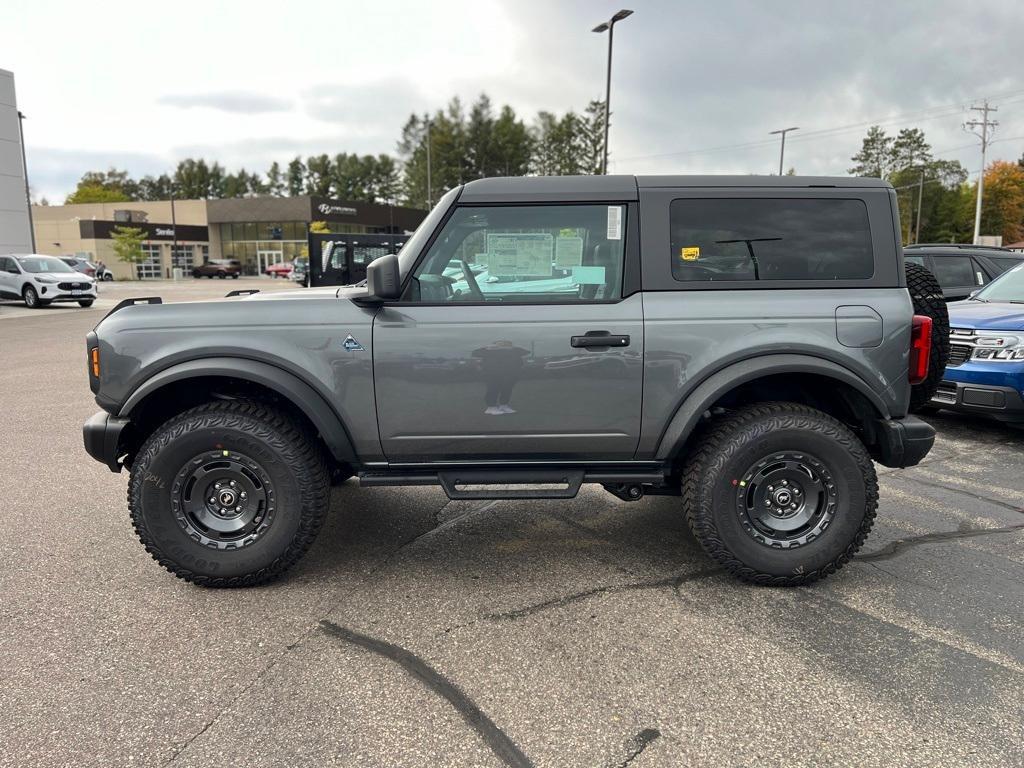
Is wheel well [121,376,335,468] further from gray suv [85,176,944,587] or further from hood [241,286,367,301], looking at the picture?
hood [241,286,367,301]

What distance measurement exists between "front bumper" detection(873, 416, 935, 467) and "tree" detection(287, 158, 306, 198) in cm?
11835

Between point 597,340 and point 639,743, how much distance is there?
1.71 metres

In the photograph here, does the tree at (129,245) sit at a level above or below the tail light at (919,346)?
above

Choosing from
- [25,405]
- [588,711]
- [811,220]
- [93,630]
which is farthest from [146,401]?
[25,405]

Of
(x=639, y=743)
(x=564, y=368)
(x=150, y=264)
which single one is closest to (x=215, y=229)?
(x=150, y=264)

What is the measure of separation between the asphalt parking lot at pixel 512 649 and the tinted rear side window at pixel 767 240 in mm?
1579

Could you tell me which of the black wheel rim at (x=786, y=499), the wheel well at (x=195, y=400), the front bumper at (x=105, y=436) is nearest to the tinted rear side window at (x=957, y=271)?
the black wheel rim at (x=786, y=499)

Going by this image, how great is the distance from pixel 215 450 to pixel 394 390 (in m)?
0.91

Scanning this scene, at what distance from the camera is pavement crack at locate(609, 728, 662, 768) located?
229 cm

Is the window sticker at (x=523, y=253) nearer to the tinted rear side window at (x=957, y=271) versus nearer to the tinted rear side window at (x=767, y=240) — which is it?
the tinted rear side window at (x=767, y=240)

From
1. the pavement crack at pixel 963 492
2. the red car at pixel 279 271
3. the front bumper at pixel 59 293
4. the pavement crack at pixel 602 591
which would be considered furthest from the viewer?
the red car at pixel 279 271

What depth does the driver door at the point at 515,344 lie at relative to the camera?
132 inches

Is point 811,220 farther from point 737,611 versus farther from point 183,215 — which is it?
point 183,215

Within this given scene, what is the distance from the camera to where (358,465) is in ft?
11.7
